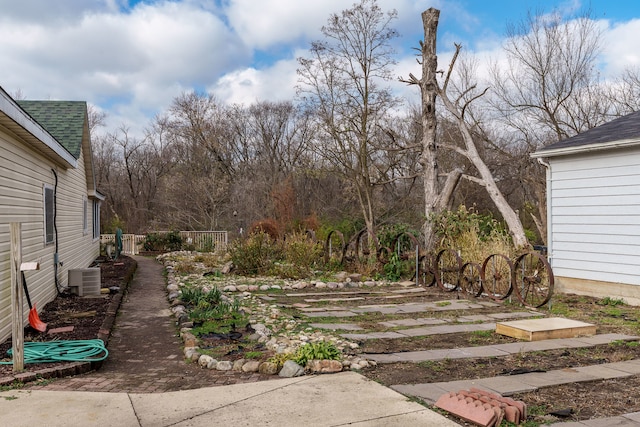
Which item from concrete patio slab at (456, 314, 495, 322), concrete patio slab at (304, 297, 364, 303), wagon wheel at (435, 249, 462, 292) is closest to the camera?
concrete patio slab at (456, 314, 495, 322)

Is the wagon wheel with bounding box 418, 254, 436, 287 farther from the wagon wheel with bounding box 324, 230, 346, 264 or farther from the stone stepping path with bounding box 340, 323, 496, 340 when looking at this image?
the stone stepping path with bounding box 340, 323, 496, 340

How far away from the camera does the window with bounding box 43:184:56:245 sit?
27.7ft

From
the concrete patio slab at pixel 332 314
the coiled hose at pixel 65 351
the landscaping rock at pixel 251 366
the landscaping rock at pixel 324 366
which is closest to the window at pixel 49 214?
the coiled hose at pixel 65 351

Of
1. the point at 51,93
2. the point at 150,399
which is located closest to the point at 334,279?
the point at 150,399

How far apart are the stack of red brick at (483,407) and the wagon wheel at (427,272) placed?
6.66 meters

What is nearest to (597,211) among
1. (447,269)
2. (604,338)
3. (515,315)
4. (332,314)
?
(447,269)

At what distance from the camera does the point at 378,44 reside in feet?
64.6

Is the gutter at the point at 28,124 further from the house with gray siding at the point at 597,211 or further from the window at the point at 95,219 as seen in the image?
the window at the point at 95,219

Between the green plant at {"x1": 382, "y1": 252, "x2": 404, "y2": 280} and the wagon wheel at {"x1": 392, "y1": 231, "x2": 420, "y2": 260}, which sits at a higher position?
the wagon wheel at {"x1": 392, "y1": 231, "x2": 420, "y2": 260}

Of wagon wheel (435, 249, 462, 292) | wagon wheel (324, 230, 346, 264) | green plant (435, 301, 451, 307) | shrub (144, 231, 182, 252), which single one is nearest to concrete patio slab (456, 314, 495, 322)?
green plant (435, 301, 451, 307)

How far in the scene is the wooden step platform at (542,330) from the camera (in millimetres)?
5801

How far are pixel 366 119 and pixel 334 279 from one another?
10.1m

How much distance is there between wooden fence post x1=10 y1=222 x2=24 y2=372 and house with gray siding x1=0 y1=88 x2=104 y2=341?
1.26 metres

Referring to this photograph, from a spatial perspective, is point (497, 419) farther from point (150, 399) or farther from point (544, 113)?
point (544, 113)
